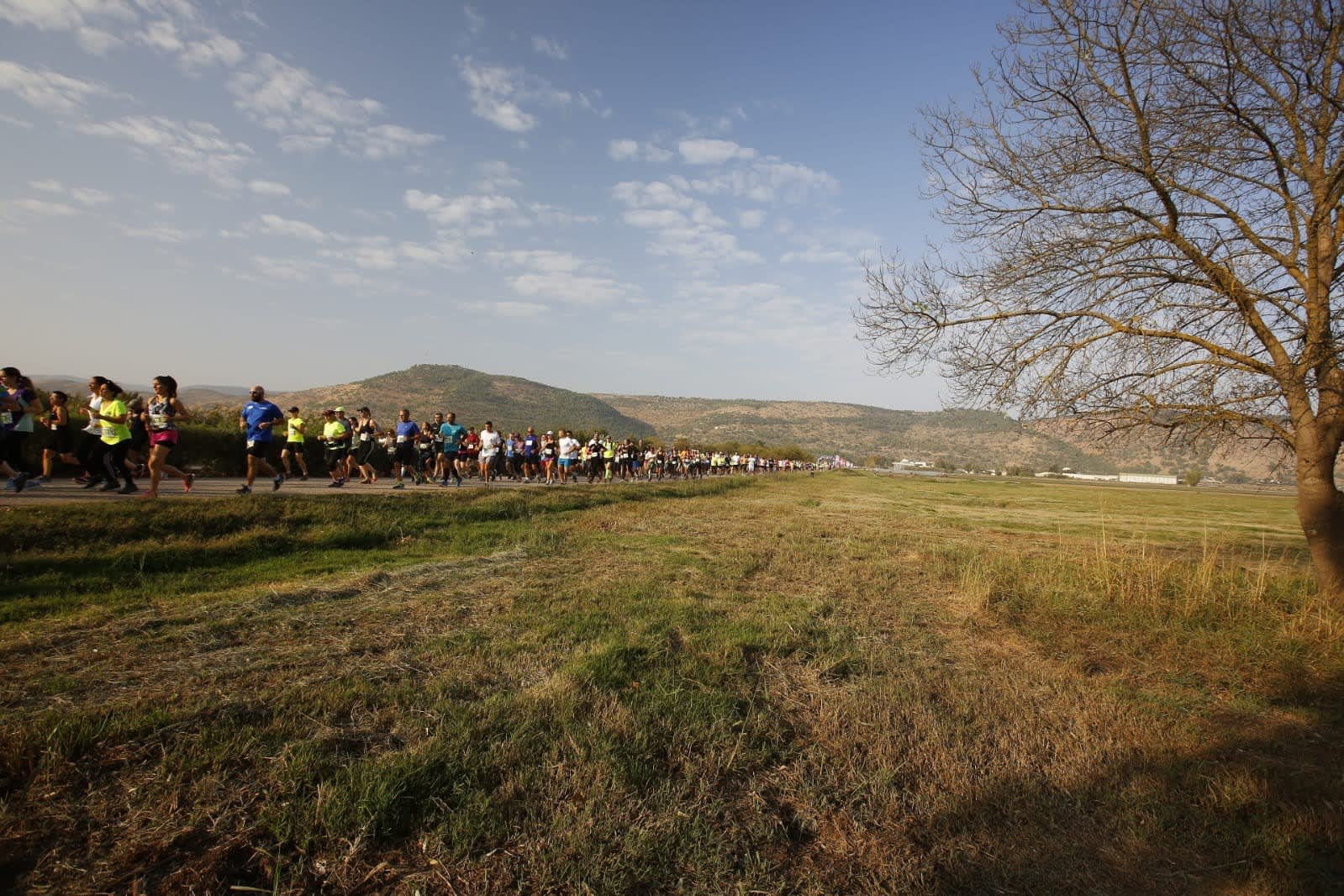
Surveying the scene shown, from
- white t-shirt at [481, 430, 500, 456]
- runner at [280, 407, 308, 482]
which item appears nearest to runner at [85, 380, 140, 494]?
runner at [280, 407, 308, 482]

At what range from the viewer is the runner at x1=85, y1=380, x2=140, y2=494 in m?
9.74

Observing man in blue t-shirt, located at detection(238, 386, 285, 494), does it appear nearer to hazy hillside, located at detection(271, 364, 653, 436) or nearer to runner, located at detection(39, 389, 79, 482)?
runner, located at detection(39, 389, 79, 482)

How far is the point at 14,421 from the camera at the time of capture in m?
9.44

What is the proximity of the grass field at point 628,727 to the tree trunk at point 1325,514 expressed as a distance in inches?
24.6

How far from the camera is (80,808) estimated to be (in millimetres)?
2541

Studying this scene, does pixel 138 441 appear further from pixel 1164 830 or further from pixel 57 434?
pixel 1164 830

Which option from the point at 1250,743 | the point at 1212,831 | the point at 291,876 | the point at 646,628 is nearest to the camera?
the point at 291,876

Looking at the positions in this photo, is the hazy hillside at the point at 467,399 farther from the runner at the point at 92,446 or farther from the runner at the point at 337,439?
the runner at the point at 92,446

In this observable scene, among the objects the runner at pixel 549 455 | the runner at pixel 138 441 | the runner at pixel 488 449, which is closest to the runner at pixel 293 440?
the runner at pixel 138 441

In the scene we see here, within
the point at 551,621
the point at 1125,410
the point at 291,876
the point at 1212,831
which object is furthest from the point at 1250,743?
the point at 291,876

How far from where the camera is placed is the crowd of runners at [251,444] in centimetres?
959

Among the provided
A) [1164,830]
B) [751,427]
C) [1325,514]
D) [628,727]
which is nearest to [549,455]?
[628,727]

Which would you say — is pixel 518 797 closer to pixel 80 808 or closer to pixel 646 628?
pixel 80 808

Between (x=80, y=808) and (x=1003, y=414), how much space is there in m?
8.92
